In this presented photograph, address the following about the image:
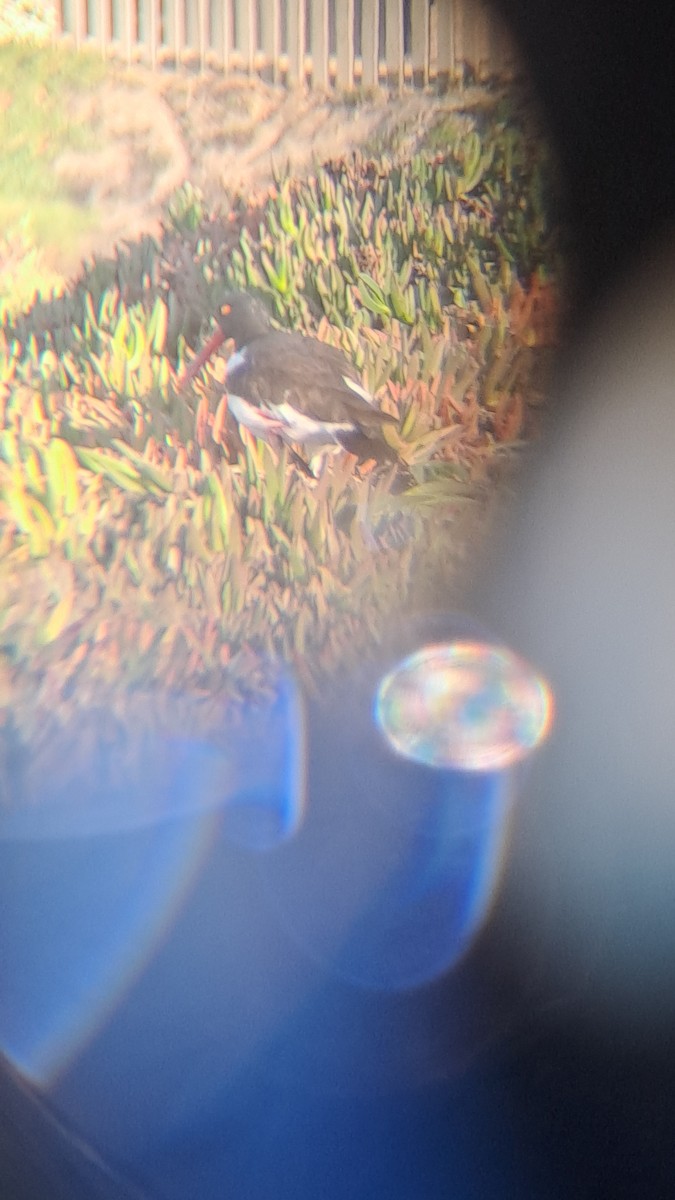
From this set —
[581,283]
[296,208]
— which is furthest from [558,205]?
[296,208]

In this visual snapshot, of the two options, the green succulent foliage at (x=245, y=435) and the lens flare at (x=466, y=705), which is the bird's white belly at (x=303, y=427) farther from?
the lens flare at (x=466, y=705)

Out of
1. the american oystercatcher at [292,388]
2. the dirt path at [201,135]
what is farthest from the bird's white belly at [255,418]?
the dirt path at [201,135]

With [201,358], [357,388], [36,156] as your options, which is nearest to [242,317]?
[201,358]

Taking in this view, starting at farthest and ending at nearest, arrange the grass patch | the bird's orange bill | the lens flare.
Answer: the lens flare, the bird's orange bill, the grass patch

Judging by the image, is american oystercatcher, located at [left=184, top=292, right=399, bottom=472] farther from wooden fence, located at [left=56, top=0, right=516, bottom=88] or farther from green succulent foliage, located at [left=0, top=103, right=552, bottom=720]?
wooden fence, located at [left=56, top=0, right=516, bottom=88]

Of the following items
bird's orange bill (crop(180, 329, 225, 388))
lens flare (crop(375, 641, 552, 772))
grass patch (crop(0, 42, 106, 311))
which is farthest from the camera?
lens flare (crop(375, 641, 552, 772))

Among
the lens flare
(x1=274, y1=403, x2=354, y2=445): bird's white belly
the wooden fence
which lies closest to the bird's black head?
(x1=274, y1=403, x2=354, y2=445): bird's white belly

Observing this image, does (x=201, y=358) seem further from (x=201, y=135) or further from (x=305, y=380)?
(x=201, y=135)
